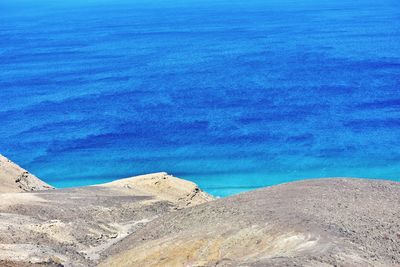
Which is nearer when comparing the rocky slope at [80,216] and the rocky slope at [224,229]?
the rocky slope at [224,229]

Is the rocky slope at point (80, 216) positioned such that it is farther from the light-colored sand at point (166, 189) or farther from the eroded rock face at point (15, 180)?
the eroded rock face at point (15, 180)

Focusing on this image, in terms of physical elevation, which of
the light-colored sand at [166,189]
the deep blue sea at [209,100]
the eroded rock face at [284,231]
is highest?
the deep blue sea at [209,100]

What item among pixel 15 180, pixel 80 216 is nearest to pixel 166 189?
pixel 80 216

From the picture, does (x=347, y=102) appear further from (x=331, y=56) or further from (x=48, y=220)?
(x=48, y=220)

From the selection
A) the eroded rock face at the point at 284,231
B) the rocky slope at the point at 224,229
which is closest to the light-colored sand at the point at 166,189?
the rocky slope at the point at 224,229

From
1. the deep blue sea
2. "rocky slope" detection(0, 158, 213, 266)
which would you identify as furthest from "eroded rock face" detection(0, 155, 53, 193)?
the deep blue sea

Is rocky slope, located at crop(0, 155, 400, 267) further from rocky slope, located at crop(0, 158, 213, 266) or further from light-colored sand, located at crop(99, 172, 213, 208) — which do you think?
light-colored sand, located at crop(99, 172, 213, 208)
